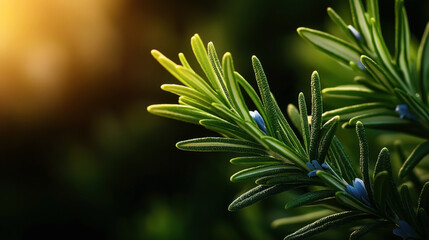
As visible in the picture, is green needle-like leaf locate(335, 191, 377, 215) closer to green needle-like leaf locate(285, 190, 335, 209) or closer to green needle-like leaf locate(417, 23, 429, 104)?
green needle-like leaf locate(285, 190, 335, 209)

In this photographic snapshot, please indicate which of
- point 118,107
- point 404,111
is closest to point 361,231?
point 404,111

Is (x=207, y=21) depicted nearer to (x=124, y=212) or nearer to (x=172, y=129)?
(x=172, y=129)

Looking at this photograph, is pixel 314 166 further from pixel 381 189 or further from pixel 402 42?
pixel 402 42

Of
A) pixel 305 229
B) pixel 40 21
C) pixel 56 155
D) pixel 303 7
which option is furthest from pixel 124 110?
pixel 305 229

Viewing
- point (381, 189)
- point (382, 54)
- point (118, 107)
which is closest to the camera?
point (381, 189)

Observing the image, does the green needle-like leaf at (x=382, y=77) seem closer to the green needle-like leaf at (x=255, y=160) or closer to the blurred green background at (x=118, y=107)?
the green needle-like leaf at (x=255, y=160)

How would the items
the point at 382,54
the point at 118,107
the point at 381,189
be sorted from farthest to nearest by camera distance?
the point at 118,107, the point at 382,54, the point at 381,189

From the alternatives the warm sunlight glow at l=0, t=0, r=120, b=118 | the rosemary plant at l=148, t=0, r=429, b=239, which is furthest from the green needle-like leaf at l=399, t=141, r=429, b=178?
the warm sunlight glow at l=0, t=0, r=120, b=118

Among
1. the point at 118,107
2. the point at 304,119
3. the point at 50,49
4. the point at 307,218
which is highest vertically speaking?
the point at 50,49
